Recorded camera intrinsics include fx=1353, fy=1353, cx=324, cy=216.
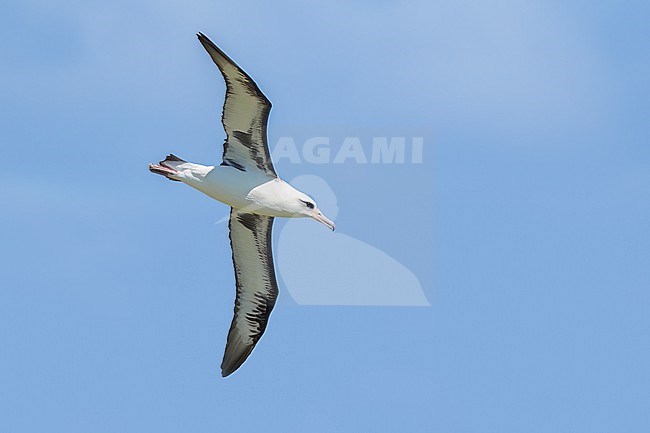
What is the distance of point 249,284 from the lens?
90.8 ft

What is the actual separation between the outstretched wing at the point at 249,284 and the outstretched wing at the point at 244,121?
166 centimetres

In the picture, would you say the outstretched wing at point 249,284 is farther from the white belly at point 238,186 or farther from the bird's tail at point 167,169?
the bird's tail at point 167,169

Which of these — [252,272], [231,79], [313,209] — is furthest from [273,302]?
[231,79]

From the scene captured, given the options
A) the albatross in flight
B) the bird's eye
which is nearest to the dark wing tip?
the albatross in flight

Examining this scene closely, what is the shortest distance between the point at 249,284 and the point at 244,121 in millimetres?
4291

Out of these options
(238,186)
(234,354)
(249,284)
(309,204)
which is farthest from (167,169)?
(234,354)

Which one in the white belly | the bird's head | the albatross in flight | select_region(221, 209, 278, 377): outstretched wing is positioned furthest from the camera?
select_region(221, 209, 278, 377): outstretched wing

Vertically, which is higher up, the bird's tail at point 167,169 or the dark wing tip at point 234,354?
the bird's tail at point 167,169

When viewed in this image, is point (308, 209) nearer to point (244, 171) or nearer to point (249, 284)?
point (244, 171)

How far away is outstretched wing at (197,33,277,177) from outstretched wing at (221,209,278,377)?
1.66m

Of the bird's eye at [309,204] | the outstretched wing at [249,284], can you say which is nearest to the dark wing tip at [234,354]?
the outstretched wing at [249,284]

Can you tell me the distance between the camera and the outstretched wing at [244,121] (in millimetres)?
23938

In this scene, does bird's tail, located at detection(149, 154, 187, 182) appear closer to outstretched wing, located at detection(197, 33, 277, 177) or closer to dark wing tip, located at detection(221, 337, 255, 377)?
outstretched wing, located at detection(197, 33, 277, 177)

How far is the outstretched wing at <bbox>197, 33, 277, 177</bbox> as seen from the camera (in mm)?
23938
